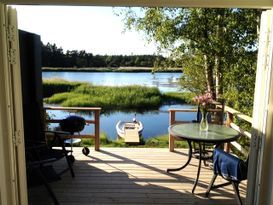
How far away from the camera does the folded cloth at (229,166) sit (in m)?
2.74

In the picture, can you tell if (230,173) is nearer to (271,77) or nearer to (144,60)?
(271,77)

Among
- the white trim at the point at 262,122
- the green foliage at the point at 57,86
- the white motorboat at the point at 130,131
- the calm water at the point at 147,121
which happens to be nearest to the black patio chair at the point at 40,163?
the white trim at the point at 262,122

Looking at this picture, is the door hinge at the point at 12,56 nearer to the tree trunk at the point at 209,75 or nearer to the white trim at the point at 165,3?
the white trim at the point at 165,3

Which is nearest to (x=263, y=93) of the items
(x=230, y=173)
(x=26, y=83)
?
(x=230, y=173)

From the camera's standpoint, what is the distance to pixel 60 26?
955 centimetres

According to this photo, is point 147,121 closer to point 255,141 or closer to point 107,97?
point 107,97

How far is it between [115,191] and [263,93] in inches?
87.7

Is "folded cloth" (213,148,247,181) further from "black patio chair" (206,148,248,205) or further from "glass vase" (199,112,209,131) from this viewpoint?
"glass vase" (199,112,209,131)

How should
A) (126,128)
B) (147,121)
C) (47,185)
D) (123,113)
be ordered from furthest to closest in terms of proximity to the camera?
(123,113)
(147,121)
(126,128)
(47,185)

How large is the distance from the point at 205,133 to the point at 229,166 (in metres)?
0.83

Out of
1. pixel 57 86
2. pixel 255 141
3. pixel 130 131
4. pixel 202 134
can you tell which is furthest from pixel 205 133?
pixel 57 86

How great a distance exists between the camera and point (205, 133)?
364 centimetres

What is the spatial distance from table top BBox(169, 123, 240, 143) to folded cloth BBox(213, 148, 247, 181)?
0.36 meters

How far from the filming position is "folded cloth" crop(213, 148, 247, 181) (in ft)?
8.99
